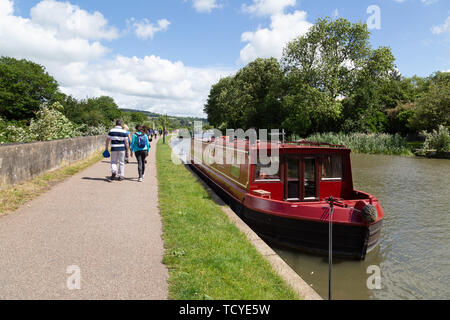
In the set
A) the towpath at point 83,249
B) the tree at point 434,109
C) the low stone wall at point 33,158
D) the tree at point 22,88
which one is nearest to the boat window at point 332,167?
the towpath at point 83,249

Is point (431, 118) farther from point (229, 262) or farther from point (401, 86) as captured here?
point (229, 262)

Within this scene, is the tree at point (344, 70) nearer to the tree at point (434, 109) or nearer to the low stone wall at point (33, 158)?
the tree at point (434, 109)

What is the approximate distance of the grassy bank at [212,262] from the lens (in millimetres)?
3504

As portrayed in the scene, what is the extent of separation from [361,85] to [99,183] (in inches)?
1254

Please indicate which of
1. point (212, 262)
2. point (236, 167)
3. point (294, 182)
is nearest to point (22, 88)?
point (236, 167)

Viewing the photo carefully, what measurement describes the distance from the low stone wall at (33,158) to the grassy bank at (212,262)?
3.53 meters

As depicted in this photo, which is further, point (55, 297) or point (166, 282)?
point (166, 282)

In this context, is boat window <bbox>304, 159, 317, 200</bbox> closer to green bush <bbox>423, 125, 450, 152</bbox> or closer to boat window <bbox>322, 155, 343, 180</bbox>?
boat window <bbox>322, 155, 343, 180</bbox>

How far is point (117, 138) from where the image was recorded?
9.02 m

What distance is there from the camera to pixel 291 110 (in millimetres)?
38469

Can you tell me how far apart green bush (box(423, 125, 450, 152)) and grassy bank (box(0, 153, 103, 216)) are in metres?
28.0

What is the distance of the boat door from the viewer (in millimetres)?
7406

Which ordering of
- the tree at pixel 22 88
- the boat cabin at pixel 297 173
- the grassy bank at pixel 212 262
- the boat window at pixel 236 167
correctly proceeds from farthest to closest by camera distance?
the tree at pixel 22 88
the boat window at pixel 236 167
the boat cabin at pixel 297 173
the grassy bank at pixel 212 262

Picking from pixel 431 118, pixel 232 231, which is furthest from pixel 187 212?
pixel 431 118
